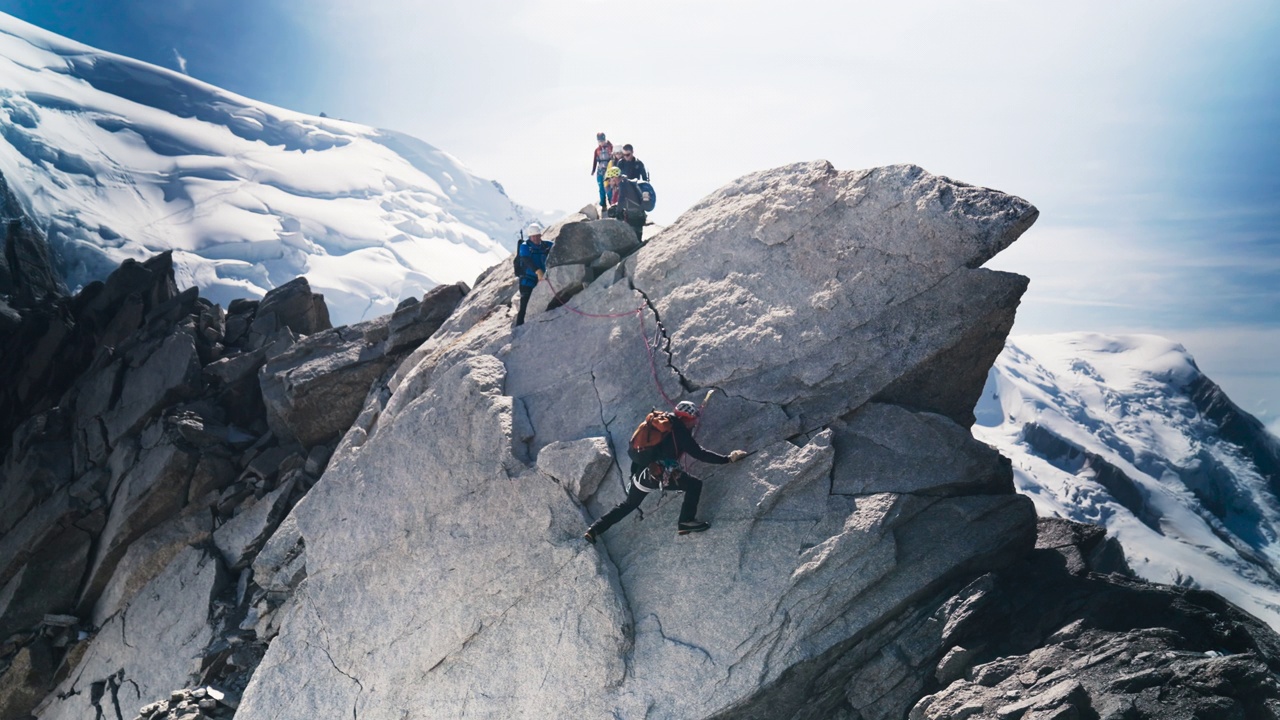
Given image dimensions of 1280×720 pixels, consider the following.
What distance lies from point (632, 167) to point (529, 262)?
18.1 feet

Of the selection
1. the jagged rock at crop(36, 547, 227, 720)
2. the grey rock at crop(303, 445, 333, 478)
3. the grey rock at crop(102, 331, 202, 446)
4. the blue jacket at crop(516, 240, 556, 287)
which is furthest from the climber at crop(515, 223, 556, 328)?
the grey rock at crop(102, 331, 202, 446)

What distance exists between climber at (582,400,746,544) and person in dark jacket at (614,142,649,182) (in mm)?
11480

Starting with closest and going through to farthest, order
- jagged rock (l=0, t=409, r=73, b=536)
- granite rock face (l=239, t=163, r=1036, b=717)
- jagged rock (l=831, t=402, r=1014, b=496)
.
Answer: granite rock face (l=239, t=163, r=1036, b=717)
jagged rock (l=831, t=402, r=1014, b=496)
jagged rock (l=0, t=409, r=73, b=536)

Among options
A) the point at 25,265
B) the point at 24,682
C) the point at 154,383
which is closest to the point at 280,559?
→ the point at 24,682

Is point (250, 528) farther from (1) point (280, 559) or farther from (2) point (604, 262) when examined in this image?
(2) point (604, 262)

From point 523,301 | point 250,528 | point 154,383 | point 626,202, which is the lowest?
point 250,528

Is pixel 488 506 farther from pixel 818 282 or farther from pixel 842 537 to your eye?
pixel 818 282

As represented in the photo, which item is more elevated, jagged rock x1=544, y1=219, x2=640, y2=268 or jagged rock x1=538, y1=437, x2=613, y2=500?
jagged rock x1=544, y1=219, x2=640, y2=268

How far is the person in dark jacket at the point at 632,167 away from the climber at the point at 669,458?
37.7 feet

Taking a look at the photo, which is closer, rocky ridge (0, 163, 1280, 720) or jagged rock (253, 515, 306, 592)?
rocky ridge (0, 163, 1280, 720)

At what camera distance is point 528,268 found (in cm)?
1753

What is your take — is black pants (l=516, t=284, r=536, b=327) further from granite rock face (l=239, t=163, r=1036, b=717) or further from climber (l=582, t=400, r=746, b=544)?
climber (l=582, t=400, r=746, b=544)

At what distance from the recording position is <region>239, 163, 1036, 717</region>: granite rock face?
10.5 metres

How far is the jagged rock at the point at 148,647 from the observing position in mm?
17766
